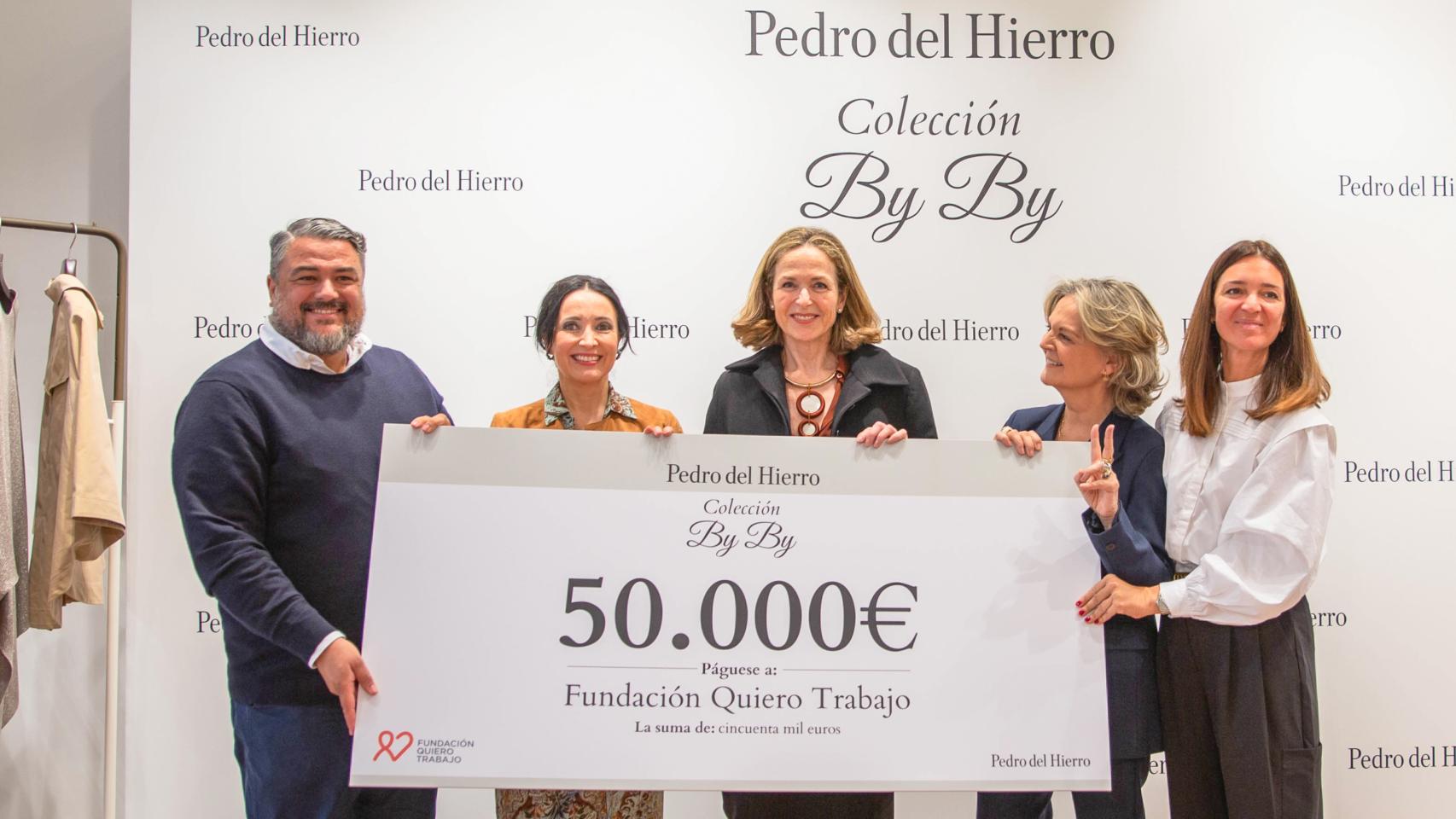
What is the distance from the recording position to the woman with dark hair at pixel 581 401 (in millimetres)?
2256

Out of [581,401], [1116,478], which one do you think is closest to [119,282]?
[581,401]

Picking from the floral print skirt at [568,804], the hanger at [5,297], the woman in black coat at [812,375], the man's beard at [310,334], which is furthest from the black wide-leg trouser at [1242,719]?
the hanger at [5,297]

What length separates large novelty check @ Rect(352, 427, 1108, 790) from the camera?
2.07 metres

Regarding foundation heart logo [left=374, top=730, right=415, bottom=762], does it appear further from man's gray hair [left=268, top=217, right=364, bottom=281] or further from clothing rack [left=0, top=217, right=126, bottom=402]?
clothing rack [left=0, top=217, right=126, bottom=402]

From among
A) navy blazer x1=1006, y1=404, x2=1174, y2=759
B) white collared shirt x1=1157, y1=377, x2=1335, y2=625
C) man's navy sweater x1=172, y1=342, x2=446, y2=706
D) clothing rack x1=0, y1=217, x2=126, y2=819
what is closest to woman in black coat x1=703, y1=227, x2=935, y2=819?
navy blazer x1=1006, y1=404, x2=1174, y2=759

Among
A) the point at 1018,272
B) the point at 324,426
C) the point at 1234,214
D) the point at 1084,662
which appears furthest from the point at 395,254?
the point at 1234,214

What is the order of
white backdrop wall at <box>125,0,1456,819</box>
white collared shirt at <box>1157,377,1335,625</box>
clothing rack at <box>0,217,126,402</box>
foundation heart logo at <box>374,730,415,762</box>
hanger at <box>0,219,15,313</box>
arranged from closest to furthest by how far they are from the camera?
1. foundation heart logo at <box>374,730,415,762</box>
2. white collared shirt at <box>1157,377,1335,625</box>
3. hanger at <box>0,219,15,313</box>
4. clothing rack at <box>0,217,126,402</box>
5. white backdrop wall at <box>125,0,1456,819</box>

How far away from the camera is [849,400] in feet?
7.65

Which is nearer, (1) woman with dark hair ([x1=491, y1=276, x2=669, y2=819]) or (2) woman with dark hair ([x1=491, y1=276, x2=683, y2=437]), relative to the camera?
(1) woman with dark hair ([x1=491, y1=276, x2=669, y2=819])

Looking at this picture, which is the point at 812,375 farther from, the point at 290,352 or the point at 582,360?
the point at 290,352

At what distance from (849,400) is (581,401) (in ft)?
2.20

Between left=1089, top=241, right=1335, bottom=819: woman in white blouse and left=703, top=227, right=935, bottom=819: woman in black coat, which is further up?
left=703, top=227, right=935, bottom=819: woman in black coat

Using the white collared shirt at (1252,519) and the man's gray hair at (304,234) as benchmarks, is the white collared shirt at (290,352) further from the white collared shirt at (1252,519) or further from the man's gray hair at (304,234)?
the white collared shirt at (1252,519)

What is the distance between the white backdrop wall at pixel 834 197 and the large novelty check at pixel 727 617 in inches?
39.6
